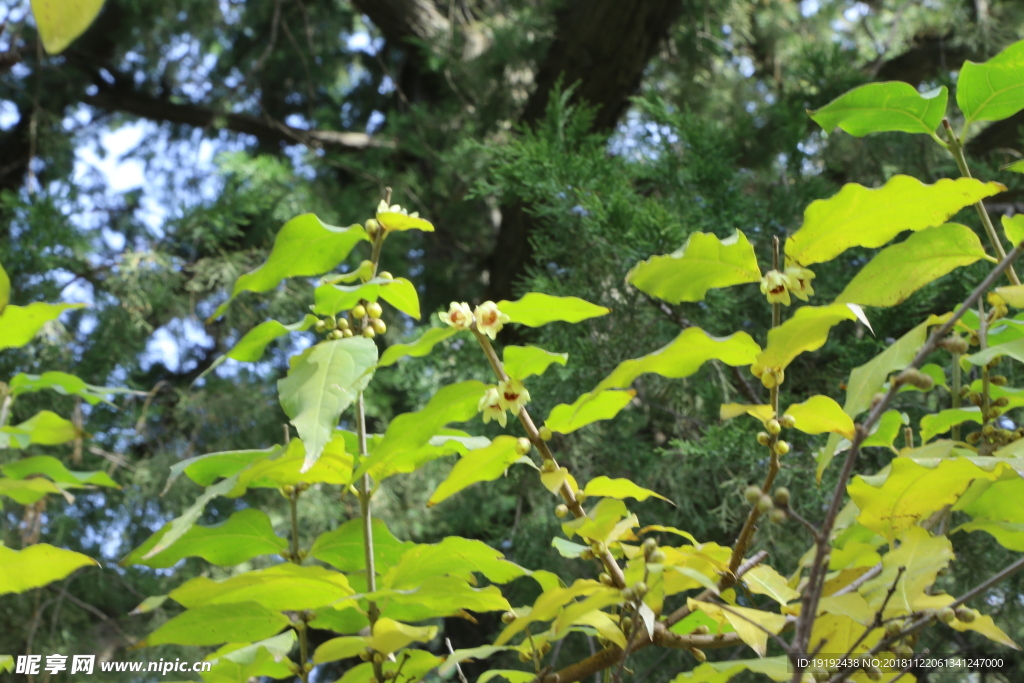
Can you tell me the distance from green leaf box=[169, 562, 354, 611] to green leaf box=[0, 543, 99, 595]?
6 cm

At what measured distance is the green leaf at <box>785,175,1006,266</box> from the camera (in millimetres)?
436

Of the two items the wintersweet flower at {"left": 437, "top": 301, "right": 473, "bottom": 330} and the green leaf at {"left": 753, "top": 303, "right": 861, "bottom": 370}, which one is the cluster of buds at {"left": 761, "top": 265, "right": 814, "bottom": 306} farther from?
the wintersweet flower at {"left": 437, "top": 301, "right": 473, "bottom": 330}

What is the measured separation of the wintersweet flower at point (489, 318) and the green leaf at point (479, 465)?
7 centimetres

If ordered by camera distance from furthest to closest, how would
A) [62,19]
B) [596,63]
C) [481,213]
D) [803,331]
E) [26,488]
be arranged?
[481,213] → [596,63] → [26,488] → [803,331] → [62,19]

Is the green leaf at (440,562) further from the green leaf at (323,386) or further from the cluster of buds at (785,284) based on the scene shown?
the cluster of buds at (785,284)

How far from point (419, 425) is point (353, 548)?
0.17m

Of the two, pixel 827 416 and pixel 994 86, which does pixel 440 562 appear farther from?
pixel 994 86

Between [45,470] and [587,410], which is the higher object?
[45,470]

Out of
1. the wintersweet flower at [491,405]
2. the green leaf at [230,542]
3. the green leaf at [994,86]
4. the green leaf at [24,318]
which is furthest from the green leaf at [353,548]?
the green leaf at [994,86]

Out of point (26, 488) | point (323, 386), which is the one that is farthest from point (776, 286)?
point (26, 488)

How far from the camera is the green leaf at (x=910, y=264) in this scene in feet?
1.46

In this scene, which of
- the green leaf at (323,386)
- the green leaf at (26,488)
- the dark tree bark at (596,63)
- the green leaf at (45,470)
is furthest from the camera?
the dark tree bark at (596,63)

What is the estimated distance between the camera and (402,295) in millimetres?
498

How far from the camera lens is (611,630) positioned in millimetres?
445
